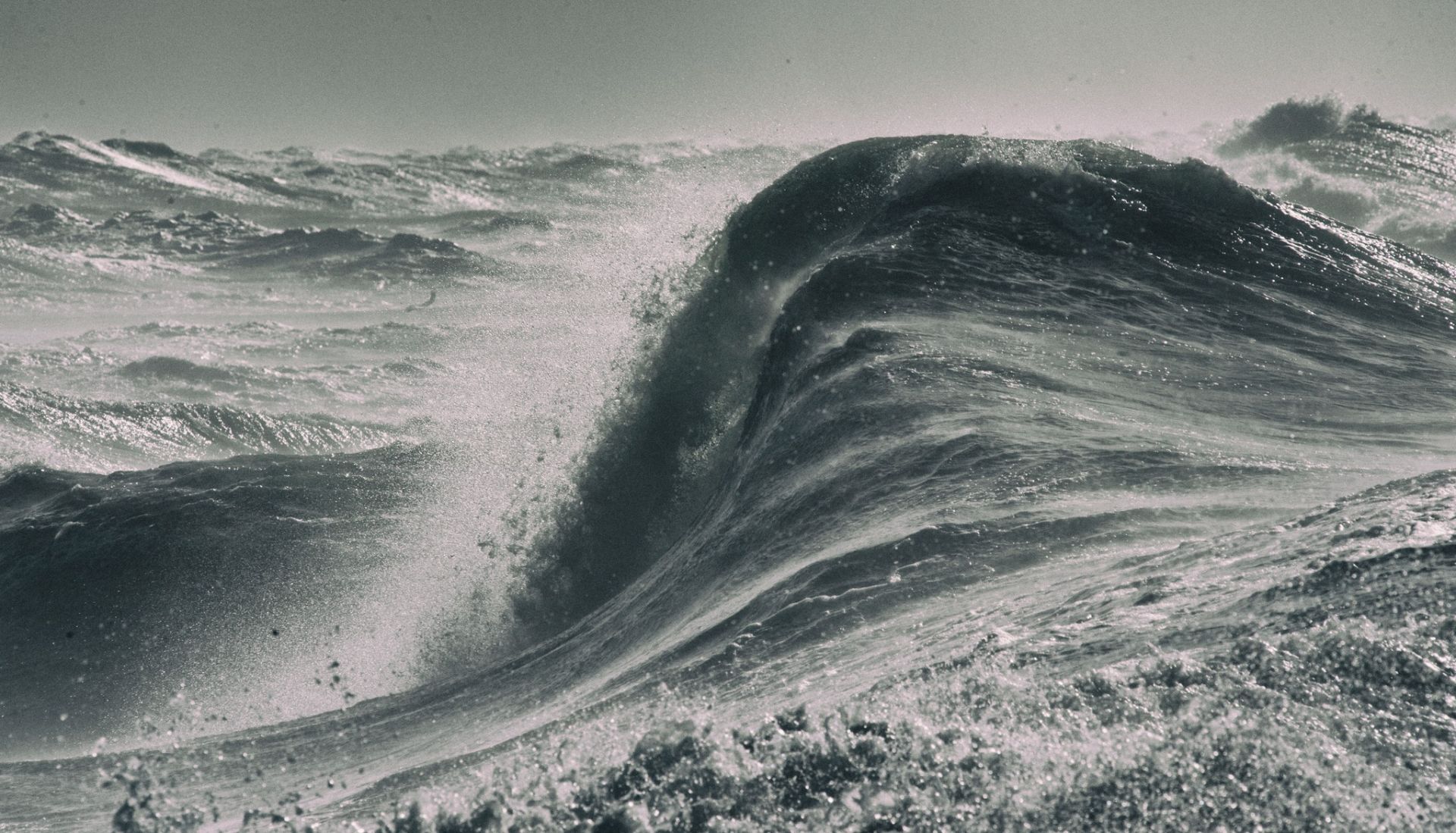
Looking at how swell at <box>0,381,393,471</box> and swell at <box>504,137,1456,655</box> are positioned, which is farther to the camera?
swell at <box>0,381,393,471</box>

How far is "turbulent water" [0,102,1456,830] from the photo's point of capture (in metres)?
2.65

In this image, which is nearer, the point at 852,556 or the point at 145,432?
the point at 852,556

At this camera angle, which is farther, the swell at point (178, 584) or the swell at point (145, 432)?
the swell at point (145, 432)

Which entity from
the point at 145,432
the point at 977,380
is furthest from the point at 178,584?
the point at 145,432

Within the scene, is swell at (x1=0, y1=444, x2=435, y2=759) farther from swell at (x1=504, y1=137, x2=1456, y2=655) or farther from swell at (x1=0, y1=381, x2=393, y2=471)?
swell at (x1=0, y1=381, x2=393, y2=471)

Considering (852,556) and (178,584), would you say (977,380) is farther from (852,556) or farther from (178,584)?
(178,584)

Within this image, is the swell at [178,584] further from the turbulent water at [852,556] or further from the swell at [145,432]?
the swell at [145,432]

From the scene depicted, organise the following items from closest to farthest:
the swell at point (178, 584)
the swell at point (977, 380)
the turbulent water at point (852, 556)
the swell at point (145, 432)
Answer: the turbulent water at point (852, 556) < the swell at point (977, 380) < the swell at point (178, 584) < the swell at point (145, 432)

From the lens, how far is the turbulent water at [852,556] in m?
2.65

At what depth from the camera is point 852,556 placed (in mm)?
5016

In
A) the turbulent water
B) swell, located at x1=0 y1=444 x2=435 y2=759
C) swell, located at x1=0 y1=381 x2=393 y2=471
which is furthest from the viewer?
swell, located at x1=0 y1=381 x2=393 y2=471

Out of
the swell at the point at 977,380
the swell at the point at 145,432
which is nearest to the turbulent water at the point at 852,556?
the swell at the point at 977,380

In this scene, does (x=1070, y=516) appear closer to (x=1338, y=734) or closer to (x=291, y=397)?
(x=1338, y=734)

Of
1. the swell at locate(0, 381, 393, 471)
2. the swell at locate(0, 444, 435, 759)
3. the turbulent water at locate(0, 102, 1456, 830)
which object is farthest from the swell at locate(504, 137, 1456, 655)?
the swell at locate(0, 381, 393, 471)
